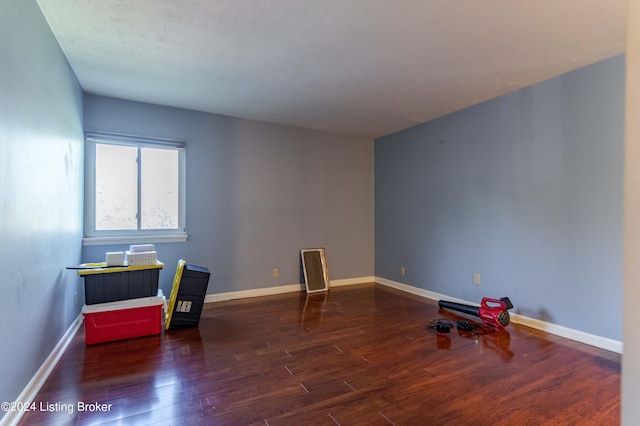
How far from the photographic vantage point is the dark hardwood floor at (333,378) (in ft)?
5.58

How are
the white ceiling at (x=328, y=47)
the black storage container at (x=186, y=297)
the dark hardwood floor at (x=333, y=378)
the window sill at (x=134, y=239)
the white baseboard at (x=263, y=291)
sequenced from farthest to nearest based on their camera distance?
the white baseboard at (x=263, y=291), the window sill at (x=134, y=239), the black storage container at (x=186, y=297), the white ceiling at (x=328, y=47), the dark hardwood floor at (x=333, y=378)

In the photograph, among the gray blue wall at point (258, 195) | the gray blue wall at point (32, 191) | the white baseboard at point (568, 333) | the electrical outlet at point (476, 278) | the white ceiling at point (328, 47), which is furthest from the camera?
the gray blue wall at point (258, 195)

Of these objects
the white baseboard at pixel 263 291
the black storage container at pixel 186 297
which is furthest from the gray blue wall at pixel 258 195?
the black storage container at pixel 186 297

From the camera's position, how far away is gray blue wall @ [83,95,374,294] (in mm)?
3746

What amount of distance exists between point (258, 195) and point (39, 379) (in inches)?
111

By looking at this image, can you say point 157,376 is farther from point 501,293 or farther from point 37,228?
point 501,293

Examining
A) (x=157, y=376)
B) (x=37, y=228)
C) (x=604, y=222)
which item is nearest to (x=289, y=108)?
(x=37, y=228)

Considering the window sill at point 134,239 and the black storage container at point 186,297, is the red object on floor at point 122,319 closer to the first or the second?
the black storage container at point 186,297

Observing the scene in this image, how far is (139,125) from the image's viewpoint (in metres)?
3.61

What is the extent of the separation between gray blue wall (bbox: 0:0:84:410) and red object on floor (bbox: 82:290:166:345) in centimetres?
21

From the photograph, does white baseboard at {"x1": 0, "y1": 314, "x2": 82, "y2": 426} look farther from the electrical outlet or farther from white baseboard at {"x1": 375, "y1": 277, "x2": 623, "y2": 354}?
the electrical outlet

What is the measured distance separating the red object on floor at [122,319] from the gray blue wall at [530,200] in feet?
10.8

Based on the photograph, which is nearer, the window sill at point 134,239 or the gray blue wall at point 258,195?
the window sill at point 134,239

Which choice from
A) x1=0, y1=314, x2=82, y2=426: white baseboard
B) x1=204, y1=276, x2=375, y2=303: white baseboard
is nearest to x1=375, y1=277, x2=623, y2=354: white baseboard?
x1=204, y1=276, x2=375, y2=303: white baseboard
